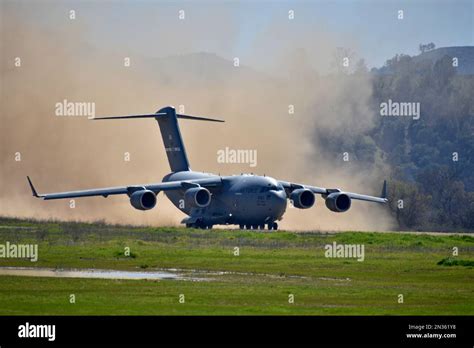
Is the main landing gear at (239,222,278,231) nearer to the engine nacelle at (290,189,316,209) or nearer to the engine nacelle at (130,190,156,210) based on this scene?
the engine nacelle at (290,189,316,209)

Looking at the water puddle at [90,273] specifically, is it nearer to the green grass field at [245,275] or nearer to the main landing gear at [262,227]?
the green grass field at [245,275]

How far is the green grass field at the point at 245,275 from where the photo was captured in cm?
3312

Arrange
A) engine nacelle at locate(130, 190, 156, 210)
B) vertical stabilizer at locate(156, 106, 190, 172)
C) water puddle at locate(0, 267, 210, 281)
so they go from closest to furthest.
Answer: water puddle at locate(0, 267, 210, 281)
engine nacelle at locate(130, 190, 156, 210)
vertical stabilizer at locate(156, 106, 190, 172)

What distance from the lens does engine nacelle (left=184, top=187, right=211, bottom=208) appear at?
67875 millimetres

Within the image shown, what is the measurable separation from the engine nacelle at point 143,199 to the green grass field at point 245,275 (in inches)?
77.6

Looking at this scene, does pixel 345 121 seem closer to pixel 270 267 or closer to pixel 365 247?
pixel 365 247

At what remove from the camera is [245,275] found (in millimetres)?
41594

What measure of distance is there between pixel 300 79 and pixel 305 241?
137 feet

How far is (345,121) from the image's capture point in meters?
106

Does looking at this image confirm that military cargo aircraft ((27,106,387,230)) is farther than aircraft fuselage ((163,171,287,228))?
Yes

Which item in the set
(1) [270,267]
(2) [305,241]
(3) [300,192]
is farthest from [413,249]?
→ (3) [300,192]
